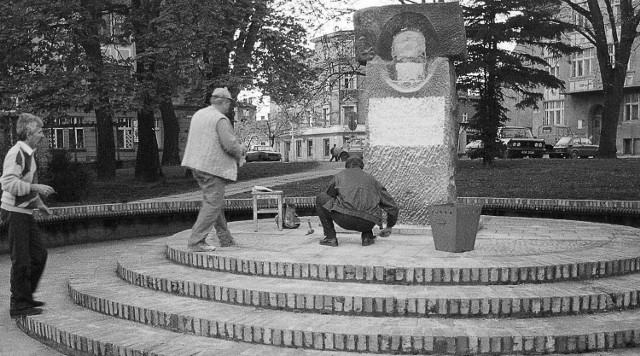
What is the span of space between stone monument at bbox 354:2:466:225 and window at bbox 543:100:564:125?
171 ft

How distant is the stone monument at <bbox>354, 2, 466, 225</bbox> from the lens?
33.7 ft

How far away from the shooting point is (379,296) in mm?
6379

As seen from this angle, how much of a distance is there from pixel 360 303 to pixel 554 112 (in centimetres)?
5784

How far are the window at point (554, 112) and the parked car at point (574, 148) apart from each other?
15.7m

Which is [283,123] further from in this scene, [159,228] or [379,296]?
[379,296]

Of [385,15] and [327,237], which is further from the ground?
[385,15]

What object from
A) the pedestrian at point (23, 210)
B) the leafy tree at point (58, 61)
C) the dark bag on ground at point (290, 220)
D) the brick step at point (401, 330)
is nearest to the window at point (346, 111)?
the leafy tree at point (58, 61)

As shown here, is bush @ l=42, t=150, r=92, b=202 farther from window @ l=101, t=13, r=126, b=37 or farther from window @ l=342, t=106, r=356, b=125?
window @ l=342, t=106, r=356, b=125

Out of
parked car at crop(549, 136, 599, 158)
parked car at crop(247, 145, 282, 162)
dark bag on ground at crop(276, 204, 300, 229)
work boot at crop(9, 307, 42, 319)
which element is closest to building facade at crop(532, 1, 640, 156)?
parked car at crop(549, 136, 599, 158)

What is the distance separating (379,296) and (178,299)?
208 centimetres

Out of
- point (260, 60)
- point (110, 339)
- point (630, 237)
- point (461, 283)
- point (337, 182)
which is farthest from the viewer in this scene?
point (260, 60)

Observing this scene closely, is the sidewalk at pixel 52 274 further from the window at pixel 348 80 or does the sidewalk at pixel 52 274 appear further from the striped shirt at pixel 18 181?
the window at pixel 348 80

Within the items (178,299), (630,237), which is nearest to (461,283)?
(178,299)

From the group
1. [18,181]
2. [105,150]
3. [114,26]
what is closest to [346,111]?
[105,150]
